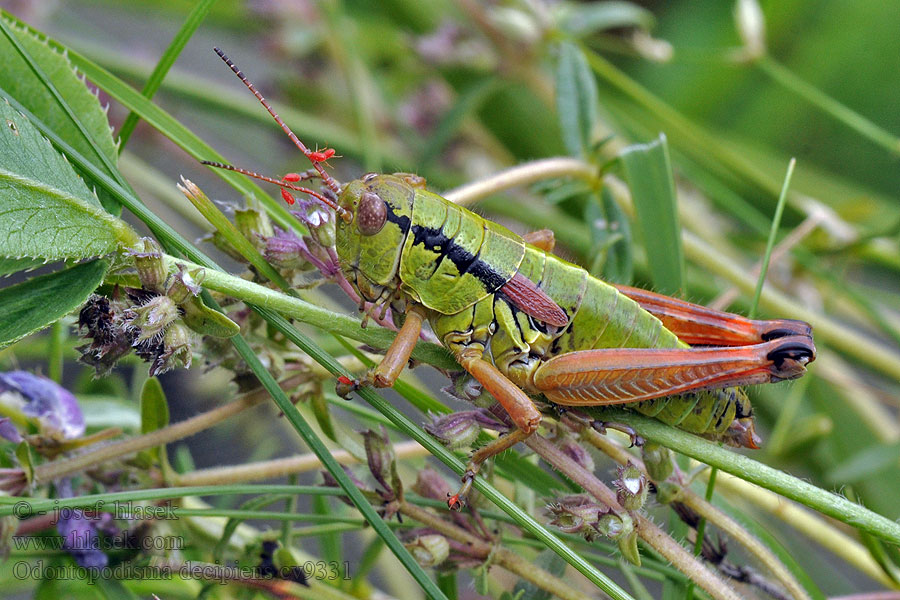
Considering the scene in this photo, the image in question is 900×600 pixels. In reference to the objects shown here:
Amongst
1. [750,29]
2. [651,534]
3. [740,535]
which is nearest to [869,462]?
[740,535]

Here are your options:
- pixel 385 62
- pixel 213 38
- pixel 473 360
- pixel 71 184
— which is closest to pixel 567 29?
pixel 385 62

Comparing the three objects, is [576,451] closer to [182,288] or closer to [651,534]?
[651,534]

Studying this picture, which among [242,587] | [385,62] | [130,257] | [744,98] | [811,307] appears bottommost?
[242,587]

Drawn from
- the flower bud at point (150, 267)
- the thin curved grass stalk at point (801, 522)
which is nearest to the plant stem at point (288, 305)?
the flower bud at point (150, 267)

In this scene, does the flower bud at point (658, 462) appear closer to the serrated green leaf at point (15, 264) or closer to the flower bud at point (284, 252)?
the flower bud at point (284, 252)

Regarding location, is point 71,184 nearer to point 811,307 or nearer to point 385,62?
point 811,307

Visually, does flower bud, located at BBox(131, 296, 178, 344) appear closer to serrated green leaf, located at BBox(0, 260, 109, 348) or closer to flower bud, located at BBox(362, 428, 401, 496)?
serrated green leaf, located at BBox(0, 260, 109, 348)
